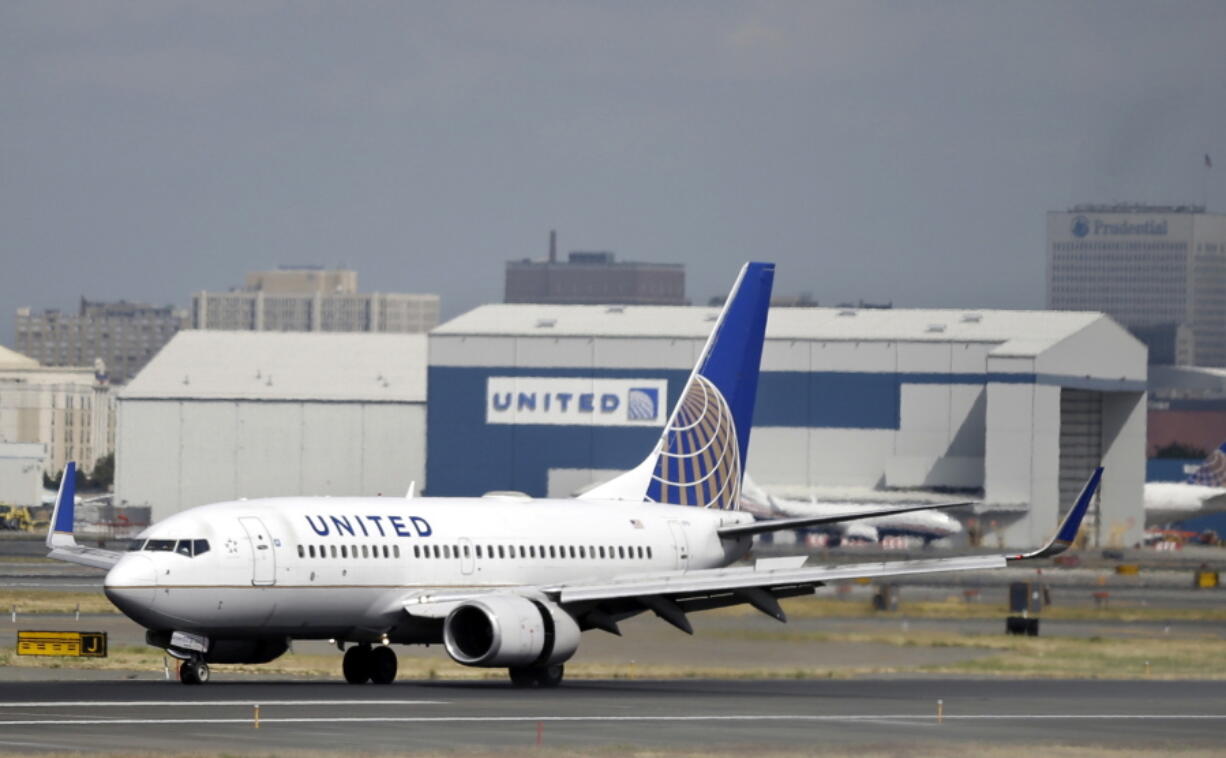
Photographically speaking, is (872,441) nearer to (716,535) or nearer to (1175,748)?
(716,535)

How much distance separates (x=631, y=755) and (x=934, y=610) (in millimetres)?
42255

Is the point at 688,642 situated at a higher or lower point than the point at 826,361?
lower

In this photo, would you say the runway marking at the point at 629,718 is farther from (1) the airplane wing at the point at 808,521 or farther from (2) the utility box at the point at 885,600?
(2) the utility box at the point at 885,600

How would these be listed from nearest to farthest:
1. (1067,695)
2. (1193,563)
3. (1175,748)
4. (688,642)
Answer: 1. (1175,748)
2. (1067,695)
3. (688,642)
4. (1193,563)

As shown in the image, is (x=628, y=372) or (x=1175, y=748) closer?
(x=1175, y=748)

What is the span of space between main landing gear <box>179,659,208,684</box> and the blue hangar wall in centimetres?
9928

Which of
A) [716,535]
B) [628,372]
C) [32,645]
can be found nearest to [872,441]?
[628,372]

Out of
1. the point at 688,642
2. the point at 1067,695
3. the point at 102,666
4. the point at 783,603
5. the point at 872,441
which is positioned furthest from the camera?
the point at 872,441

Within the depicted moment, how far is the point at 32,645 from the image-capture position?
47156mm

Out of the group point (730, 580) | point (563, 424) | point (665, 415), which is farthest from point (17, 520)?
point (730, 580)

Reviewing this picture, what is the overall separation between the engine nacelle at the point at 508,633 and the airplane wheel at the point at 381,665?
245 cm

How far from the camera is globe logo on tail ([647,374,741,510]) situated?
2137 inches

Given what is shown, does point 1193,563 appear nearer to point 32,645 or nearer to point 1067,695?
point 1067,695

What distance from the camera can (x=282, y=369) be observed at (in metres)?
161
